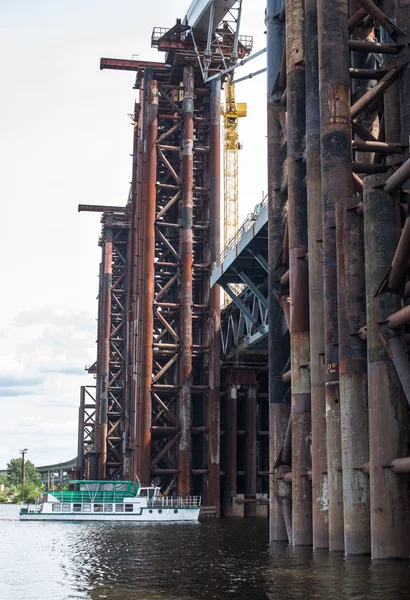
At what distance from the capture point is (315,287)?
3591cm

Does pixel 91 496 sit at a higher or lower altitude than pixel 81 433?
lower

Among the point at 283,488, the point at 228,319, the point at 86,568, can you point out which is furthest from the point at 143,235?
the point at 86,568

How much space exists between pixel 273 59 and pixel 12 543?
28.3 m

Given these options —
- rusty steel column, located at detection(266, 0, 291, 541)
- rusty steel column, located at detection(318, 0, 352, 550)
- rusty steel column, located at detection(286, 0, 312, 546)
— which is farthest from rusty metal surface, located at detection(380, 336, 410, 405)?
rusty steel column, located at detection(266, 0, 291, 541)

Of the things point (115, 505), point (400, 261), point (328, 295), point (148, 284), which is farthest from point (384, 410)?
point (148, 284)

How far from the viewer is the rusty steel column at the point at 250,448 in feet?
274

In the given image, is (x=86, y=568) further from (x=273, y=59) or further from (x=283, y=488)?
(x=273, y=59)

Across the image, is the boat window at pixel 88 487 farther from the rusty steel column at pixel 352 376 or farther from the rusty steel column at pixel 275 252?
the rusty steel column at pixel 352 376

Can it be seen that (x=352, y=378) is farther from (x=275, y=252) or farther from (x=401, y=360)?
Answer: (x=275, y=252)

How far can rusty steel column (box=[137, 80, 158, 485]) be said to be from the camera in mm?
80312

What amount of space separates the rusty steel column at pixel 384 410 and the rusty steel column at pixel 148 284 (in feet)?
172

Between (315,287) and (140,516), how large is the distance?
47.0 metres

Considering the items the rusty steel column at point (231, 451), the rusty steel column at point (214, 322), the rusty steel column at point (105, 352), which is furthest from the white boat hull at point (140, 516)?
the rusty steel column at point (105, 352)

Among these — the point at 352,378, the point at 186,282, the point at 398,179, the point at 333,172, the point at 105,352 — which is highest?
the point at 105,352
